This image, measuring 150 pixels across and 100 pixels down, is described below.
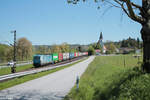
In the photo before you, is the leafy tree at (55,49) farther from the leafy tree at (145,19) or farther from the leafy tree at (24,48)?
the leafy tree at (145,19)

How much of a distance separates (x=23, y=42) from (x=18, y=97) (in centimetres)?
6332

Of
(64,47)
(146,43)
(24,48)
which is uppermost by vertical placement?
(64,47)

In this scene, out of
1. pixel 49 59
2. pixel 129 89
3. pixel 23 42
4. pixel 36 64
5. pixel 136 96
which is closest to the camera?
pixel 136 96

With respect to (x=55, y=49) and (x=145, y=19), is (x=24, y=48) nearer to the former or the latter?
(x=55, y=49)

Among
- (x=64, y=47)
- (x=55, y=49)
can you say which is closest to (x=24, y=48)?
Result: (x=55, y=49)

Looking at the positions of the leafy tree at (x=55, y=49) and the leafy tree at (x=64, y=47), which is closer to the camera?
the leafy tree at (x=55, y=49)

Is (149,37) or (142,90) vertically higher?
(149,37)

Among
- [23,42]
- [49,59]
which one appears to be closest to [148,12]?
[49,59]

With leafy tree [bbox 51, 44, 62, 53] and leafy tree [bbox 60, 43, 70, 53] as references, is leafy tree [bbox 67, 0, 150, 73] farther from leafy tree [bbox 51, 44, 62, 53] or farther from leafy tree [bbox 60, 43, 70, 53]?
leafy tree [bbox 60, 43, 70, 53]

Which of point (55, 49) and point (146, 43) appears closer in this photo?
point (146, 43)

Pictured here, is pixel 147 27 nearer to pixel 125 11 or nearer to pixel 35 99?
pixel 125 11

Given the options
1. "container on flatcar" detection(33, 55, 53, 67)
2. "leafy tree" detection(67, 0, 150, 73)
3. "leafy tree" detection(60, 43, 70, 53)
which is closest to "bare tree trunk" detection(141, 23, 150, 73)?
"leafy tree" detection(67, 0, 150, 73)

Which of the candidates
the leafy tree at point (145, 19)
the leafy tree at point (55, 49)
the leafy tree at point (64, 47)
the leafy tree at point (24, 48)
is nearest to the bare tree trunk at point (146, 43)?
the leafy tree at point (145, 19)

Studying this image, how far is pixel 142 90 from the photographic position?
5184 mm
